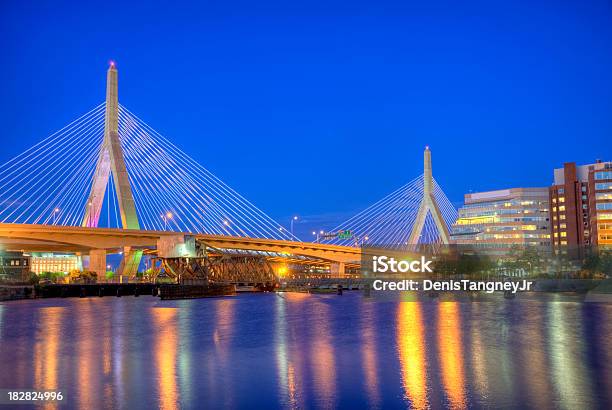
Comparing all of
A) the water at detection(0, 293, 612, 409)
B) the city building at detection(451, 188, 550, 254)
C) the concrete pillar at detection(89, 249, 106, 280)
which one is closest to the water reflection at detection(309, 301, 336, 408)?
the water at detection(0, 293, 612, 409)

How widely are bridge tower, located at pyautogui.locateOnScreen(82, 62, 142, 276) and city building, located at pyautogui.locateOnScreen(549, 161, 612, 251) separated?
3159 inches

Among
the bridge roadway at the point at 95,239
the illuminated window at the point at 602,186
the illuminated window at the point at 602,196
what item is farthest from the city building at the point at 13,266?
the illuminated window at the point at 602,186

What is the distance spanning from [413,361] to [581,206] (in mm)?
123555

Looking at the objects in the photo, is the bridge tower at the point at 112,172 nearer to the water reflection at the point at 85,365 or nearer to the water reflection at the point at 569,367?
the water reflection at the point at 85,365

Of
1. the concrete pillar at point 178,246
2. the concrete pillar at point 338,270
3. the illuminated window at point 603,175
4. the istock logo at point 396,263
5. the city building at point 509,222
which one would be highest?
the illuminated window at point 603,175

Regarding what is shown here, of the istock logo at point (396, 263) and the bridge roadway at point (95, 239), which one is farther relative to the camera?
the bridge roadway at point (95, 239)

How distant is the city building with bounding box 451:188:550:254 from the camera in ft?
470

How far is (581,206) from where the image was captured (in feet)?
428

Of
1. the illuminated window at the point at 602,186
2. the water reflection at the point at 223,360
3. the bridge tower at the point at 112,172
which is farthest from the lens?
the illuminated window at the point at 602,186

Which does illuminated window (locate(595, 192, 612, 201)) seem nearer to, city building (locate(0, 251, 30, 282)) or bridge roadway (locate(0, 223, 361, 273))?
bridge roadway (locate(0, 223, 361, 273))

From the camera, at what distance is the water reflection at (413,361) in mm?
12602

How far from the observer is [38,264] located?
138000mm

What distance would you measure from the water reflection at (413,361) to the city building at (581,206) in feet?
316

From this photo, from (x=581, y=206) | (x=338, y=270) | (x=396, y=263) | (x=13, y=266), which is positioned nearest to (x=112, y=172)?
(x=396, y=263)
